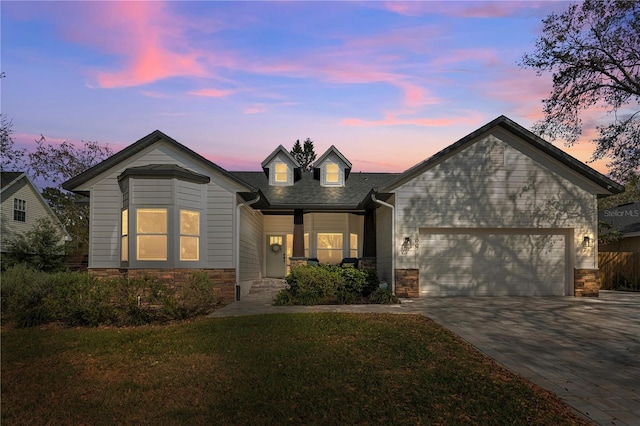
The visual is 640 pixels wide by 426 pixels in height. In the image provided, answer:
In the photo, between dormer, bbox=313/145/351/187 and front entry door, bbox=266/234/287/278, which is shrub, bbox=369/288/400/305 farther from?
dormer, bbox=313/145/351/187

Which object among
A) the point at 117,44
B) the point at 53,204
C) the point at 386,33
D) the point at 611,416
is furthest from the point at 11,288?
the point at 53,204

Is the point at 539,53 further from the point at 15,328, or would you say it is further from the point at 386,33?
the point at 15,328

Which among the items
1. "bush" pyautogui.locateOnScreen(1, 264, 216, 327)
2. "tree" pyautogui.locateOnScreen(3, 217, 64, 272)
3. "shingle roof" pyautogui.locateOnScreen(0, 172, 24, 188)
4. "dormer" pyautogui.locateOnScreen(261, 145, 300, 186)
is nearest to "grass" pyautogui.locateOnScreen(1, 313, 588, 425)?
"bush" pyautogui.locateOnScreen(1, 264, 216, 327)

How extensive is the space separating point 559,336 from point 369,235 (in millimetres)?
10617

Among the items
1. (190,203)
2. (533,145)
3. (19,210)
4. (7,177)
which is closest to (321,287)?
(190,203)

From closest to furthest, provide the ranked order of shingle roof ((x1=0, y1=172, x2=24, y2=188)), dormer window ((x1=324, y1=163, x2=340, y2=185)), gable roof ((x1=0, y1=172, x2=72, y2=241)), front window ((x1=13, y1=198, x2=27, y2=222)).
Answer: dormer window ((x1=324, y1=163, x2=340, y2=185))
gable roof ((x1=0, y1=172, x2=72, y2=241))
shingle roof ((x1=0, y1=172, x2=24, y2=188))
front window ((x1=13, y1=198, x2=27, y2=222))

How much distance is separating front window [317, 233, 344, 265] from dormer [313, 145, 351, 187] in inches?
105

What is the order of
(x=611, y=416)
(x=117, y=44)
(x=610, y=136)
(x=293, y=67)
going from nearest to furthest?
(x=611, y=416), (x=117, y=44), (x=293, y=67), (x=610, y=136)

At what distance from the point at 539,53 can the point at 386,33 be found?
5.52 metres

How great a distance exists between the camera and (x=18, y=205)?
26.5m

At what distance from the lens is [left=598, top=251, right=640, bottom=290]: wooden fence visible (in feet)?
62.3

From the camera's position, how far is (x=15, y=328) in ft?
33.8

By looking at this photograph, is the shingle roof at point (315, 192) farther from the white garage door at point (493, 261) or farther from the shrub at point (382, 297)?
the shrub at point (382, 297)

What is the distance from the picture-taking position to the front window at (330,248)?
20203mm
